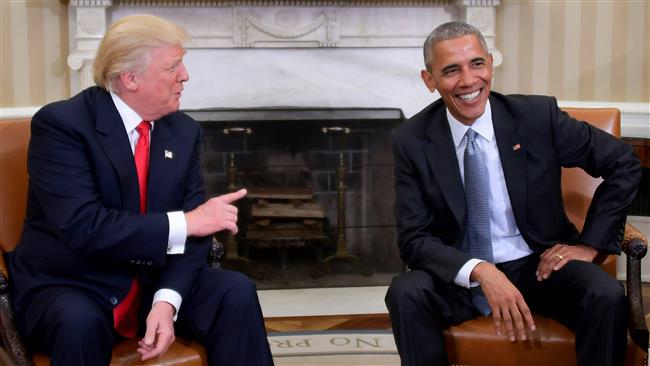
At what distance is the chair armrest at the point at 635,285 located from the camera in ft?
8.13

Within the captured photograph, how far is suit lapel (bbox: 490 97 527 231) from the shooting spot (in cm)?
262

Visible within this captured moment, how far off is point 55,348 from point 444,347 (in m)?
0.96

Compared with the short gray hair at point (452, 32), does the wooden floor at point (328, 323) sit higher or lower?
lower

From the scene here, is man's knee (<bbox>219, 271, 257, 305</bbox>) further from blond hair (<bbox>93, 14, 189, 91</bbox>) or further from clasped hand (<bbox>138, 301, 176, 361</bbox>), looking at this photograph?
blond hair (<bbox>93, 14, 189, 91</bbox>)

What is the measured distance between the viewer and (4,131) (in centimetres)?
270

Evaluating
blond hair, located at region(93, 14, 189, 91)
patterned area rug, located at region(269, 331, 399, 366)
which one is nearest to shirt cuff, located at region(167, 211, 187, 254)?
blond hair, located at region(93, 14, 189, 91)

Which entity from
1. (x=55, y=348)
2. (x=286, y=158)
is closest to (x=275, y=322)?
(x=286, y=158)

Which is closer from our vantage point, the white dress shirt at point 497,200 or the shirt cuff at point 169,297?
the shirt cuff at point 169,297

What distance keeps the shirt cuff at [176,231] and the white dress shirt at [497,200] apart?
810 millimetres

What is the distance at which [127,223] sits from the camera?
231 centimetres

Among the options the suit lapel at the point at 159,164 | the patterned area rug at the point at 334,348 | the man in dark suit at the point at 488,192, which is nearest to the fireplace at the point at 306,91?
the patterned area rug at the point at 334,348

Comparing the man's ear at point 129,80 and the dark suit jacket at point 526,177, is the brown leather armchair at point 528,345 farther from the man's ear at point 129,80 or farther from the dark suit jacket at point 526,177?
the man's ear at point 129,80

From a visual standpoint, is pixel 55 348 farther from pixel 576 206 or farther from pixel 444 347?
pixel 576 206

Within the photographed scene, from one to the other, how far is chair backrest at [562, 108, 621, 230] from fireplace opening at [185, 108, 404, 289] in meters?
1.58
